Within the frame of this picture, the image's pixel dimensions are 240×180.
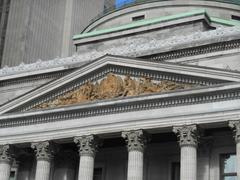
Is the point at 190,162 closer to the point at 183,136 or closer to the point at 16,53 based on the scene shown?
the point at 183,136

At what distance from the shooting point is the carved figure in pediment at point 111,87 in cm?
3619

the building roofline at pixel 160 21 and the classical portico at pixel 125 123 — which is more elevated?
the building roofline at pixel 160 21

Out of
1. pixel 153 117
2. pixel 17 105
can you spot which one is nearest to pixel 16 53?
pixel 17 105

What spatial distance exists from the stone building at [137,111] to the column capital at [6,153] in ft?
0.20

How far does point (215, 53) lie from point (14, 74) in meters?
14.7

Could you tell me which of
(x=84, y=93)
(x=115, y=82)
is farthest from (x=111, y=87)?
(x=84, y=93)

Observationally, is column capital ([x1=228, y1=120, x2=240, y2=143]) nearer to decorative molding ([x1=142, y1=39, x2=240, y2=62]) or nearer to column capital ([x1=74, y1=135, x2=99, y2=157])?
decorative molding ([x1=142, y1=39, x2=240, y2=62])

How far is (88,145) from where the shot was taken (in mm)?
36094

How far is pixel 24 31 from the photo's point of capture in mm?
89500

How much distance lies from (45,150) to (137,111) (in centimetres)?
617

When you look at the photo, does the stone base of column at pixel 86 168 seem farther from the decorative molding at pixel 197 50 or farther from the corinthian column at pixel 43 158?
the decorative molding at pixel 197 50

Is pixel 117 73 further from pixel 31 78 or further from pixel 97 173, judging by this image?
pixel 31 78

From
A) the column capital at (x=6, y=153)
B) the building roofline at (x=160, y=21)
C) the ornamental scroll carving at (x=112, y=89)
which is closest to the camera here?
the ornamental scroll carving at (x=112, y=89)

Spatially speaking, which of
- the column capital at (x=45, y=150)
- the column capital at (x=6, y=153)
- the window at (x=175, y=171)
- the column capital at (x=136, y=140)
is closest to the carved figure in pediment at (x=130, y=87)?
the column capital at (x=136, y=140)
